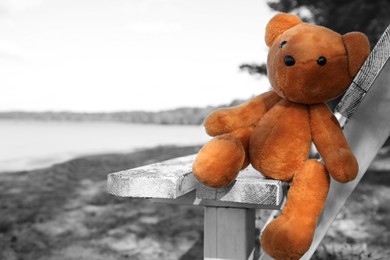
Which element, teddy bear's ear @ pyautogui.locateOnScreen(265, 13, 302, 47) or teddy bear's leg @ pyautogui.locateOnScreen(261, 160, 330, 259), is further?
teddy bear's ear @ pyautogui.locateOnScreen(265, 13, 302, 47)

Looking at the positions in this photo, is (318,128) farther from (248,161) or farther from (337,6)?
(337,6)

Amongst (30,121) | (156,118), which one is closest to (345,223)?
(156,118)

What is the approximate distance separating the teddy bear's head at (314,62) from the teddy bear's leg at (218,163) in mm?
244

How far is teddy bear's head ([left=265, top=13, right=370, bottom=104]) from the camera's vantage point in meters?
1.20

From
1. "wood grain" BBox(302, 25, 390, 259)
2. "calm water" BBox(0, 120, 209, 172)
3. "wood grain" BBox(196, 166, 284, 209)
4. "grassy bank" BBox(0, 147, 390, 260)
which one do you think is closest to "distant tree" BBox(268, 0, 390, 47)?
"grassy bank" BBox(0, 147, 390, 260)

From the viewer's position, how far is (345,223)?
3.55 metres

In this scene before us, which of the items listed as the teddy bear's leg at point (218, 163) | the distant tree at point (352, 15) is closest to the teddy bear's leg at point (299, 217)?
the teddy bear's leg at point (218, 163)

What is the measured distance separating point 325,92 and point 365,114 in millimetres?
246

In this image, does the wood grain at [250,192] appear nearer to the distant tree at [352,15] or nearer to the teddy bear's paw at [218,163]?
the teddy bear's paw at [218,163]

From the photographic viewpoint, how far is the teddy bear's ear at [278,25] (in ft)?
4.50

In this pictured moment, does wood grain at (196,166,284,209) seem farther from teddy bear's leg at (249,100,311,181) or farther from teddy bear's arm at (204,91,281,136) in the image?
teddy bear's arm at (204,91,281,136)

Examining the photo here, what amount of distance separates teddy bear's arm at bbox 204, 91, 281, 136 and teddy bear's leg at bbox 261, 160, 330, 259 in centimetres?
23

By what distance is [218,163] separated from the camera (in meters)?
1.13

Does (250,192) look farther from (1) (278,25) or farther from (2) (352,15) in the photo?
(2) (352,15)
